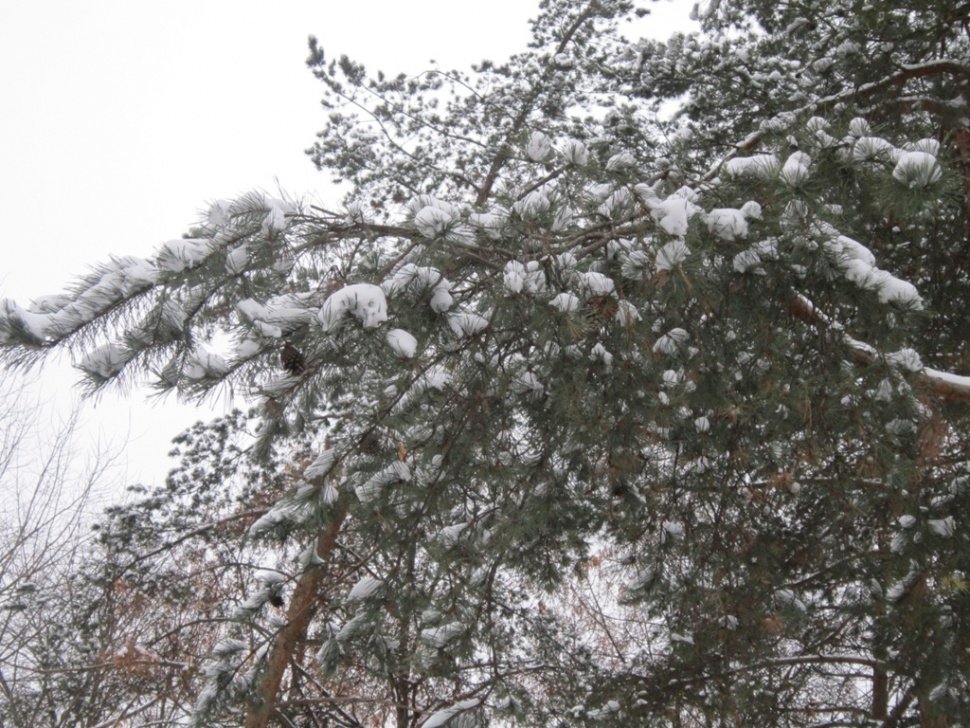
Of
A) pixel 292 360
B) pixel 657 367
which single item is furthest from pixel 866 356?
pixel 292 360

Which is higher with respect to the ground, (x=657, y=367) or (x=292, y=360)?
(x=657, y=367)

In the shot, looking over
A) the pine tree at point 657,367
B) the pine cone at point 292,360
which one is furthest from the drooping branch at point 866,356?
the pine cone at point 292,360

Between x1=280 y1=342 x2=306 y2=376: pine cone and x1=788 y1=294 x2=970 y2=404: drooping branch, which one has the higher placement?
x1=788 y1=294 x2=970 y2=404: drooping branch

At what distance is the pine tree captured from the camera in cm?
262

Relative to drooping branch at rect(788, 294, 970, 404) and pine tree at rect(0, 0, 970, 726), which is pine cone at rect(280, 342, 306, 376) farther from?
drooping branch at rect(788, 294, 970, 404)

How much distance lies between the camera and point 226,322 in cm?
276

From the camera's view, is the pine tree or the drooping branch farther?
the drooping branch

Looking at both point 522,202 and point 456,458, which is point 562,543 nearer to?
point 456,458

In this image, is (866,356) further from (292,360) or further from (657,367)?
(292,360)

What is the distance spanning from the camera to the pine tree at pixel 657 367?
262 centimetres

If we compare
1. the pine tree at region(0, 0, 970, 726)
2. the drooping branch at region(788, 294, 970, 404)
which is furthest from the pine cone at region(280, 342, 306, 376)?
the drooping branch at region(788, 294, 970, 404)

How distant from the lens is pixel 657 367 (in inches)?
132

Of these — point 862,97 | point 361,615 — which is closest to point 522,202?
point 361,615

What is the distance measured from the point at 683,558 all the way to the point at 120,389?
3.74 meters
